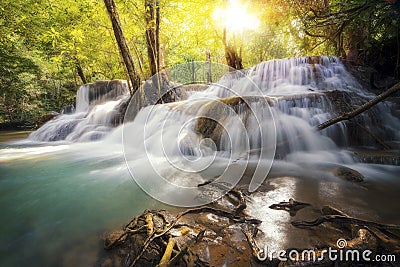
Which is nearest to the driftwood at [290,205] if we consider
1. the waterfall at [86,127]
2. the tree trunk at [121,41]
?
the tree trunk at [121,41]

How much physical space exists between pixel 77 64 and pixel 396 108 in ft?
56.1

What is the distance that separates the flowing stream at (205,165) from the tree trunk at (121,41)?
1274mm

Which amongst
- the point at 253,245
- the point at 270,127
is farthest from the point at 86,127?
the point at 253,245

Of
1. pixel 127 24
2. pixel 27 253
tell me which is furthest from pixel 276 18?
pixel 27 253

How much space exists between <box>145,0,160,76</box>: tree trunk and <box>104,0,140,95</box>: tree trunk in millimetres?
1039

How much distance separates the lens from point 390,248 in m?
1.56

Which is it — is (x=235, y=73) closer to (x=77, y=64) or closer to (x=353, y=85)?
(x=353, y=85)

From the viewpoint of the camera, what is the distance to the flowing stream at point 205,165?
2166 mm

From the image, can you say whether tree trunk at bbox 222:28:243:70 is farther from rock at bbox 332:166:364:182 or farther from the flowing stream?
rock at bbox 332:166:364:182

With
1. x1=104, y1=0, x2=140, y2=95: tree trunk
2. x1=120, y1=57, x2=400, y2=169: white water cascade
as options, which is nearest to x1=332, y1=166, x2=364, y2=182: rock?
x1=120, y1=57, x2=400, y2=169: white water cascade

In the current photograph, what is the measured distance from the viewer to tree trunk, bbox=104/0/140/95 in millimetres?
6781

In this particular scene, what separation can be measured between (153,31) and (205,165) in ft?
21.3

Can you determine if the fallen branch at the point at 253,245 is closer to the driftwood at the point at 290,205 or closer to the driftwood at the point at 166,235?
the driftwood at the point at 166,235

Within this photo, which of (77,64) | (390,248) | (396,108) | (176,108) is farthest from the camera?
(77,64)
